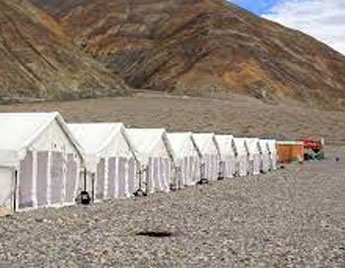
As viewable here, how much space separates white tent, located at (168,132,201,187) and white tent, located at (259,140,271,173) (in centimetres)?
1602

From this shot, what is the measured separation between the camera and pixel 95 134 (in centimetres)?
3031

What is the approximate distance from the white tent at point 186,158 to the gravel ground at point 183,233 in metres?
5.79

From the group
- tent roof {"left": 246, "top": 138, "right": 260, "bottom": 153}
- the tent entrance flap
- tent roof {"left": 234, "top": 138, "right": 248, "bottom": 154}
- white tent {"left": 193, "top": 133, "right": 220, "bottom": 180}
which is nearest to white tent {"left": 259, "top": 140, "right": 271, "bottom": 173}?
tent roof {"left": 246, "top": 138, "right": 260, "bottom": 153}

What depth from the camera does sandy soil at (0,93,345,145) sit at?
9069 centimetres

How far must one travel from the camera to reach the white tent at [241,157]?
157ft

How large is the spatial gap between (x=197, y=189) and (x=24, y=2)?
10007cm

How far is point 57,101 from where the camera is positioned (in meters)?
102

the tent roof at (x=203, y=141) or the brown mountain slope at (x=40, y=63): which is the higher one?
the brown mountain slope at (x=40, y=63)

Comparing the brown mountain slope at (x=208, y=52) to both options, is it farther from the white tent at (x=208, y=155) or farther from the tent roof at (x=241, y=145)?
the white tent at (x=208, y=155)

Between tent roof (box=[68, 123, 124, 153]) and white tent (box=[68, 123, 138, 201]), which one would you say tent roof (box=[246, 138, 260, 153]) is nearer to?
white tent (box=[68, 123, 138, 201])

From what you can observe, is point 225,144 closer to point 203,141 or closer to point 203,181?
point 203,141

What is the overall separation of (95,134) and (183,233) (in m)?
11.7

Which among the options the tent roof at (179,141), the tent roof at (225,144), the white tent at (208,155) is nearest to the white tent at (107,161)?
the tent roof at (179,141)

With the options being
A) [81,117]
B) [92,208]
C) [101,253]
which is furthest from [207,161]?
[81,117]
